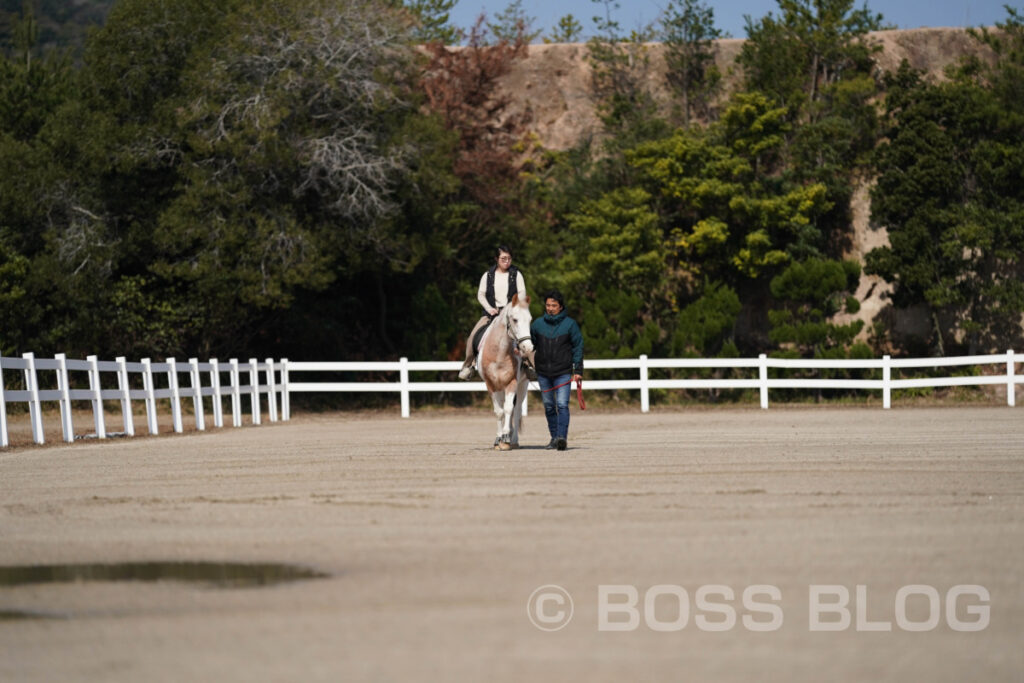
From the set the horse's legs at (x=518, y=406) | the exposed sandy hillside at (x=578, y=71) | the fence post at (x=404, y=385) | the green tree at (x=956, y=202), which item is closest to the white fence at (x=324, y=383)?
the fence post at (x=404, y=385)

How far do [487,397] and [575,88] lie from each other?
56.7 feet

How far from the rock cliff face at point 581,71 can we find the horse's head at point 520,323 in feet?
119

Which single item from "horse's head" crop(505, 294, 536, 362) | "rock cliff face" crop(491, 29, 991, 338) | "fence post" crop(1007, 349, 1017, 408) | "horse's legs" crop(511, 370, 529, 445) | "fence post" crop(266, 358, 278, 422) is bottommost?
"fence post" crop(1007, 349, 1017, 408)

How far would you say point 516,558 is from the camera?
7.96 metres

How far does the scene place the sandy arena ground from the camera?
18.8 ft

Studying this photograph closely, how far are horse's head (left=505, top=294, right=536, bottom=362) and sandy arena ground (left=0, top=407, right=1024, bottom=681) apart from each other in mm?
1212

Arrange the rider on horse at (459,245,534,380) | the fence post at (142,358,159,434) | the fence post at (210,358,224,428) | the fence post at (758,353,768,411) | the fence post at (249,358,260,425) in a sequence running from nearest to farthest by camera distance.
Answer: the rider on horse at (459,245,534,380) < the fence post at (142,358,159,434) < the fence post at (210,358,224,428) < the fence post at (249,358,260,425) < the fence post at (758,353,768,411)

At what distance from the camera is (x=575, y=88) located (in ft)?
181

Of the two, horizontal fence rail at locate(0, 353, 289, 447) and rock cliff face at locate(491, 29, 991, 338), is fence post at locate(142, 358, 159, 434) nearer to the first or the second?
horizontal fence rail at locate(0, 353, 289, 447)

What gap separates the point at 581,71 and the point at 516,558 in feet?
162

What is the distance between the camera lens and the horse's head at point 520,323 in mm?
16453

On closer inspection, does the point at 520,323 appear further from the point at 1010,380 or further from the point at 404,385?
the point at 1010,380

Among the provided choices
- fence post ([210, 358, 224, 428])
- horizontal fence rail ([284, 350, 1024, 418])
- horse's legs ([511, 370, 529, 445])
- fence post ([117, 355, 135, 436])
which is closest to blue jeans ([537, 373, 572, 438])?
horse's legs ([511, 370, 529, 445])

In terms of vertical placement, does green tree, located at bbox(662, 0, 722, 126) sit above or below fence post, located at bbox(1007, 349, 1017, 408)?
above
